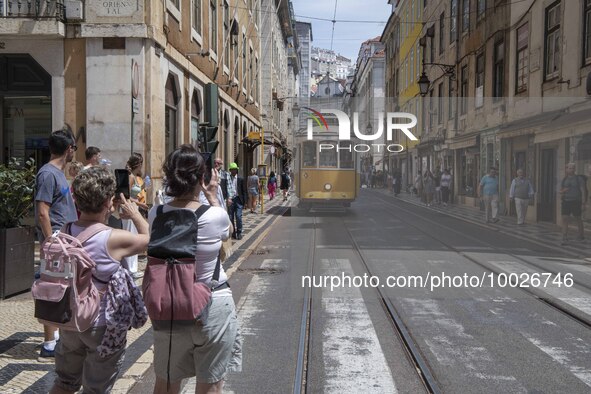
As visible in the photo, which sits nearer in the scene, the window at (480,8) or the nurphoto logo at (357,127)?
the nurphoto logo at (357,127)

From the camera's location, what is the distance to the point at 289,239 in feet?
43.5

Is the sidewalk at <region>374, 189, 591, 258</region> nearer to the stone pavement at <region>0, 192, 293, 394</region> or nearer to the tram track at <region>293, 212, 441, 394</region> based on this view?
the tram track at <region>293, 212, 441, 394</region>

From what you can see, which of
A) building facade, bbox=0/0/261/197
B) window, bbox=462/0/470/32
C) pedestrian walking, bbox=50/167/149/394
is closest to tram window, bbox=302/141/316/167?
building facade, bbox=0/0/261/197

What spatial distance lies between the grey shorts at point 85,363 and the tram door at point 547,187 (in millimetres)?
15742

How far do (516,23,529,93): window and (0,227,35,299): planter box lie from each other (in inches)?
620

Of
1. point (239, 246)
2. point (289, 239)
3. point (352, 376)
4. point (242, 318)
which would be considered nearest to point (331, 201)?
point (289, 239)

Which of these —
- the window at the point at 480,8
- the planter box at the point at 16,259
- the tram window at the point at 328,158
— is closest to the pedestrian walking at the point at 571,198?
the tram window at the point at 328,158

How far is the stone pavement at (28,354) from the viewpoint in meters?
4.13

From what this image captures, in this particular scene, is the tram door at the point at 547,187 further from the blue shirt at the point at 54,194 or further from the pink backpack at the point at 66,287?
the pink backpack at the point at 66,287

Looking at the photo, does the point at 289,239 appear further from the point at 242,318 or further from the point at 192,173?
the point at 192,173

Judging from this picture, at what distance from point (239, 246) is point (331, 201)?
27.9 feet

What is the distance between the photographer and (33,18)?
11555 mm

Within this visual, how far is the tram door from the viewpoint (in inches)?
651

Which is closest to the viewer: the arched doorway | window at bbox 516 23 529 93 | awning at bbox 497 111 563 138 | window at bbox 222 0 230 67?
the arched doorway
